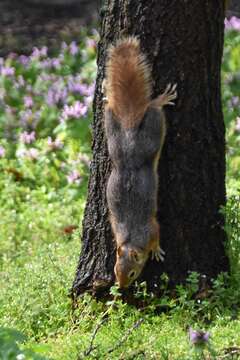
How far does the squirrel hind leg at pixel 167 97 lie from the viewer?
15.5 ft

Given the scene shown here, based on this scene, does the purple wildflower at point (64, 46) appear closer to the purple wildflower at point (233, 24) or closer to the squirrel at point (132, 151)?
the purple wildflower at point (233, 24)

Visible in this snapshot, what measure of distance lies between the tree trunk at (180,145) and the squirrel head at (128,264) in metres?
0.10

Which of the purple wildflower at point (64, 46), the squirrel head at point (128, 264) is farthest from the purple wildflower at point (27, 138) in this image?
the squirrel head at point (128, 264)

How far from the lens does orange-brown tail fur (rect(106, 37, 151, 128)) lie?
4758 mm

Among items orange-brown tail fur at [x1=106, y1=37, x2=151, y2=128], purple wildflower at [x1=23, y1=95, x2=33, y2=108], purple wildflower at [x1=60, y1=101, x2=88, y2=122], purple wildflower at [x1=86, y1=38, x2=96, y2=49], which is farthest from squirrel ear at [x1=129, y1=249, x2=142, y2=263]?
purple wildflower at [x1=86, y1=38, x2=96, y2=49]

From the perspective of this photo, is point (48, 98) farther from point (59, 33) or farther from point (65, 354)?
point (65, 354)

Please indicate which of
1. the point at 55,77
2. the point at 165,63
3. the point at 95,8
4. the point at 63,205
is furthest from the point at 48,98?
the point at 165,63

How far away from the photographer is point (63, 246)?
663 cm

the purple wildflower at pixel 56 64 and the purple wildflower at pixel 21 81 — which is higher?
the purple wildflower at pixel 56 64

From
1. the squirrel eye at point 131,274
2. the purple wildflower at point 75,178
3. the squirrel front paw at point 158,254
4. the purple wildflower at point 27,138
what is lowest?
the squirrel eye at point 131,274

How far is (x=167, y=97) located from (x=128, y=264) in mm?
861

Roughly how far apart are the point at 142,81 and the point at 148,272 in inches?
39.3

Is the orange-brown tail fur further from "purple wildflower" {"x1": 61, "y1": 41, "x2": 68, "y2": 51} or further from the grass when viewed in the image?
"purple wildflower" {"x1": 61, "y1": 41, "x2": 68, "y2": 51}

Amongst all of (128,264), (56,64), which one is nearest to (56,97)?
(56,64)
